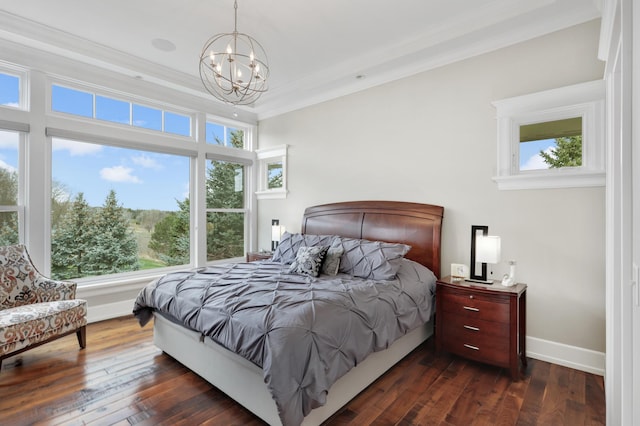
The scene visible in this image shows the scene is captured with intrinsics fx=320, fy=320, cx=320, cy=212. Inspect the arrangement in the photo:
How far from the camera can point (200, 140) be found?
4836 mm

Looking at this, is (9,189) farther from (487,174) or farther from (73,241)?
(487,174)

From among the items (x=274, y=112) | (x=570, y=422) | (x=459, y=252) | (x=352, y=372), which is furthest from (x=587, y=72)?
(x=274, y=112)

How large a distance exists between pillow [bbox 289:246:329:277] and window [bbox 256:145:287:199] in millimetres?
2027

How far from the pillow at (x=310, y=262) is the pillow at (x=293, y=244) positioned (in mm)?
330

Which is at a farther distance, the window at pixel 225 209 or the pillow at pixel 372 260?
the window at pixel 225 209

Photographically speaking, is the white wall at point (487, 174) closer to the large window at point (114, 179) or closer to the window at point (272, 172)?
the window at point (272, 172)

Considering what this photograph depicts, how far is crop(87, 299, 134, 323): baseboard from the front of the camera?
3.76m

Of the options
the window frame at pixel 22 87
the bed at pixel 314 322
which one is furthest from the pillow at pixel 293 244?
the window frame at pixel 22 87

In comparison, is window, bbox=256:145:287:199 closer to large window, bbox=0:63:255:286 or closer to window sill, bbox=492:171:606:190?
large window, bbox=0:63:255:286

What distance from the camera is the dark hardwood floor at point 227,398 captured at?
2012 mm

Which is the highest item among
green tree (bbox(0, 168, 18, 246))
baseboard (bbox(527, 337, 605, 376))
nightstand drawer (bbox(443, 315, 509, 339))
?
green tree (bbox(0, 168, 18, 246))

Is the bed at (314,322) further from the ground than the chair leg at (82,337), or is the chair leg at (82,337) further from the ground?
the bed at (314,322)

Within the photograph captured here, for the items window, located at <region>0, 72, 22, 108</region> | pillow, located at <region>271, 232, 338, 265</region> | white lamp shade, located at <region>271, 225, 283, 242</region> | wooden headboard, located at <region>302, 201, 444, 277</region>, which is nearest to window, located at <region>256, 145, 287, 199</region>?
white lamp shade, located at <region>271, 225, 283, 242</region>

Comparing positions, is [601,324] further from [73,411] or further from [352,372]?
[73,411]
